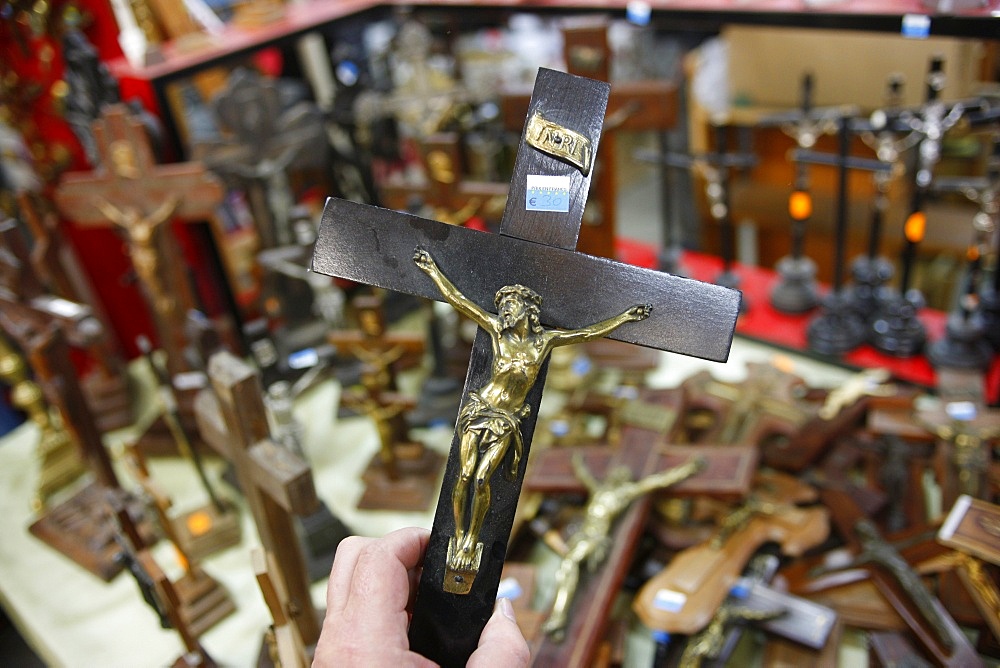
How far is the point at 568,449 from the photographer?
2.52 m

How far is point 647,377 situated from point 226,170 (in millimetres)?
1874

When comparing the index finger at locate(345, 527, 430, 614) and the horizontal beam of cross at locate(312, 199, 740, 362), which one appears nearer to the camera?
the index finger at locate(345, 527, 430, 614)

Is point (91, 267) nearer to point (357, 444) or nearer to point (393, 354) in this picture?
point (357, 444)

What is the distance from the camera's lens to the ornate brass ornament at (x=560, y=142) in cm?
144

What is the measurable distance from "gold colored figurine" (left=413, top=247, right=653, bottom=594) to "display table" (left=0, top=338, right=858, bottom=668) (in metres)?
1.15

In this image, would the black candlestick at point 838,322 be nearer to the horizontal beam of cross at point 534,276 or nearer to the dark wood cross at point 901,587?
the dark wood cross at point 901,587

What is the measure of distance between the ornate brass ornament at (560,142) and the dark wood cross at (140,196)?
5.92ft

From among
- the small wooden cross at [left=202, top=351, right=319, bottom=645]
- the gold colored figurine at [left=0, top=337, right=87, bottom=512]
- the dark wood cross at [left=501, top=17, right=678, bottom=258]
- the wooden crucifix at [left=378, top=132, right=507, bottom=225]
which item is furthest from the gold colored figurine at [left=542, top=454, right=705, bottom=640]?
the gold colored figurine at [left=0, top=337, right=87, bottom=512]

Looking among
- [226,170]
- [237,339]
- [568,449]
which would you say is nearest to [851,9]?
[568,449]

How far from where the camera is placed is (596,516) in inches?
86.0

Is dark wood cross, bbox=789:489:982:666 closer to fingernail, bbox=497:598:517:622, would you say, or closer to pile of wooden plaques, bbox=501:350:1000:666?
pile of wooden plaques, bbox=501:350:1000:666

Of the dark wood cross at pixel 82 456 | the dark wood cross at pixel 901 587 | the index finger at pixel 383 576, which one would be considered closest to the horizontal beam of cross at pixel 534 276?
the index finger at pixel 383 576

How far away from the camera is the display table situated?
2.36 meters

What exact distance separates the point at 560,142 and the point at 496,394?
1.54 ft
